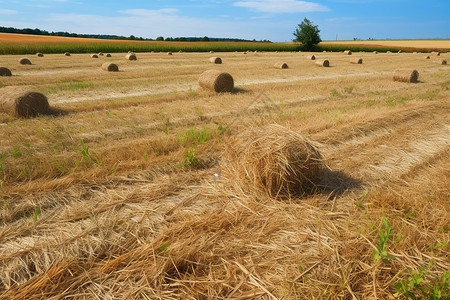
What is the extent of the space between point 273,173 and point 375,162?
2.56 meters

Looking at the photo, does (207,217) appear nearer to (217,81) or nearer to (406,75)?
(217,81)

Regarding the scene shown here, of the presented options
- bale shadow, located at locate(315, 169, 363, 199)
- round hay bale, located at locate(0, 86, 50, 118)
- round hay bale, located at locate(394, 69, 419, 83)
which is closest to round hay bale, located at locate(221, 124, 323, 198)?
bale shadow, located at locate(315, 169, 363, 199)

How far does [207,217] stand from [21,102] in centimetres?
771

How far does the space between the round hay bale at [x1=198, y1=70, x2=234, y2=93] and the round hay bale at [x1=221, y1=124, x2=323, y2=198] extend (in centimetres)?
811

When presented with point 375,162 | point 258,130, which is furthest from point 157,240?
point 375,162

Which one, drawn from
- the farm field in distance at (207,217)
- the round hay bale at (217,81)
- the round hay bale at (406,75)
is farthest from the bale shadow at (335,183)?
the round hay bale at (406,75)

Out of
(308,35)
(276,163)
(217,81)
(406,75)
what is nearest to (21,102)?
(217,81)

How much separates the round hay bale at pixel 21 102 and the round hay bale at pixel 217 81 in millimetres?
6317

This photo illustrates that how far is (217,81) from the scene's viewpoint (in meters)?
12.2

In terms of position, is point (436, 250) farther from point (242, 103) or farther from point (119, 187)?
point (242, 103)

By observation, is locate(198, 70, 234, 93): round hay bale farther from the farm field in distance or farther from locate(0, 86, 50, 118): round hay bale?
locate(0, 86, 50, 118): round hay bale

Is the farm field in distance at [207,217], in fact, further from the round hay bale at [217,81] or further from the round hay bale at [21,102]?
the round hay bale at [217,81]

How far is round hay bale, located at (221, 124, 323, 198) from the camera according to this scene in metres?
4.09

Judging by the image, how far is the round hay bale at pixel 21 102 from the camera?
8281 mm
